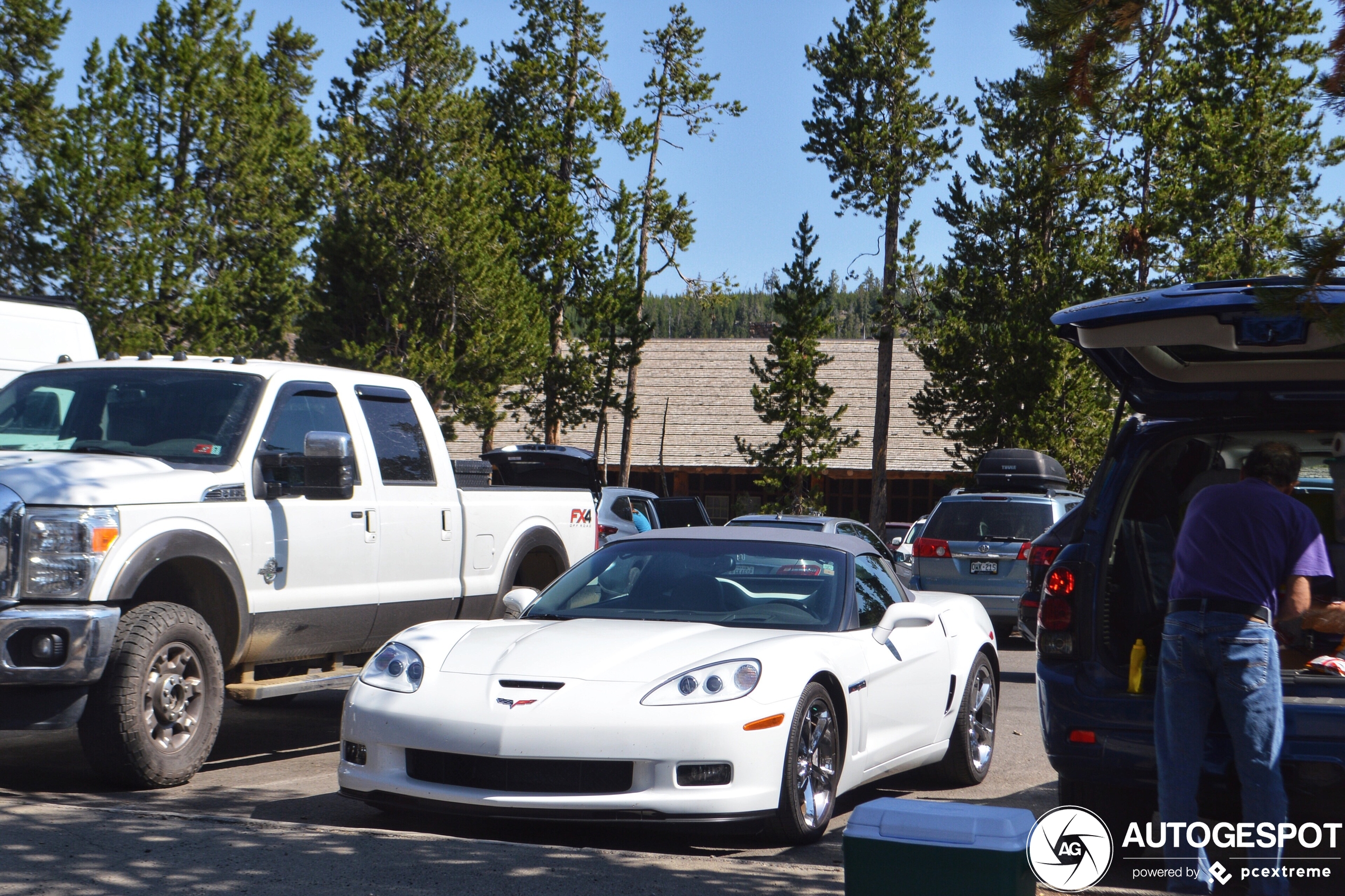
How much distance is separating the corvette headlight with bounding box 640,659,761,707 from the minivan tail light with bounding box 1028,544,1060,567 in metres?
1.65

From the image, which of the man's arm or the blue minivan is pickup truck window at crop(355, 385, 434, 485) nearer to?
the blue minivan

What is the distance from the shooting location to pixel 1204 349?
19.5 feet

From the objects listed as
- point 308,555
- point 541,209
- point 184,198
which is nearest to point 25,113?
point 184,198

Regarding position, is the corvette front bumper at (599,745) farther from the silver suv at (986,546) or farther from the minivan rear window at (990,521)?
the minivan rear window at (990,521)

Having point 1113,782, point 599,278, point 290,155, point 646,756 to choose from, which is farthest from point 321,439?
point 599,278

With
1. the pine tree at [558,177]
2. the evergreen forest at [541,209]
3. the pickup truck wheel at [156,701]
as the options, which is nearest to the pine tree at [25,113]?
the evergreen forest at [541,209]

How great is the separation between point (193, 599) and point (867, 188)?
126 feet

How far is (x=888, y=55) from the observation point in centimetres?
4278

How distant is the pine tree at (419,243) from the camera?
126ft

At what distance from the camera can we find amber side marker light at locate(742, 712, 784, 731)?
18.9 ft

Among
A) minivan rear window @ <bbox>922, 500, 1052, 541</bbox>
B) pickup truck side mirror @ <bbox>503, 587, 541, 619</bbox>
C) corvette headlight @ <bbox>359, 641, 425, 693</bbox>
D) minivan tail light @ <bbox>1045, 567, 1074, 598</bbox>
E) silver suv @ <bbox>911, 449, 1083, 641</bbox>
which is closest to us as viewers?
minivan tail light @ <bbox>1045, 567, 1074, 598</bbox>

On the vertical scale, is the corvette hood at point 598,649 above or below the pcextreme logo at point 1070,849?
above

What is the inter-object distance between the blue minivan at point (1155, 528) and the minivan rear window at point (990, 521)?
10.5 metres

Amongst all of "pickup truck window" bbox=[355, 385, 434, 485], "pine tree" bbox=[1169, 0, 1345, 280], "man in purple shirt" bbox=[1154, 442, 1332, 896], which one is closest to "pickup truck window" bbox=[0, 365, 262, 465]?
"pickup truck window" bbox=[355, 385, 434, 485]
